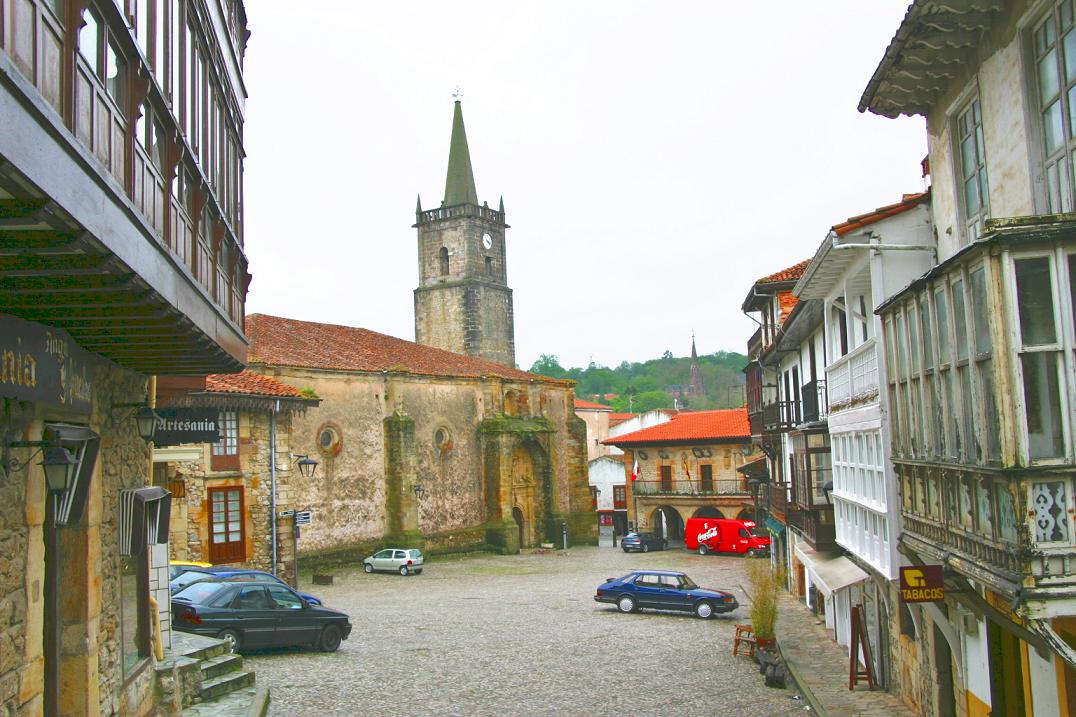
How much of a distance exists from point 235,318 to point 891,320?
7250 millimetres

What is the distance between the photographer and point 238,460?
2870cm

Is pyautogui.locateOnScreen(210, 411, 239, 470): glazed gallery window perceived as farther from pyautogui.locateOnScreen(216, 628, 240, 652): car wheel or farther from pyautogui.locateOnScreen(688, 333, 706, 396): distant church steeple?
pyautogui.locateOnScreen(688, 333, 706, 396): distant church steeple

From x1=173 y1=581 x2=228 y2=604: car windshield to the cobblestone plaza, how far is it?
1.51 metres

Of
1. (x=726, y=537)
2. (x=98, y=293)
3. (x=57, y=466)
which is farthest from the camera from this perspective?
(x=726, y=537)

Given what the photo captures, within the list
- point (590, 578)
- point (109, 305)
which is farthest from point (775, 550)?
point (109, 305)

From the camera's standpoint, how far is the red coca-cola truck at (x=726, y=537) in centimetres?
4191

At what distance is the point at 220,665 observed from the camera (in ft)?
46.6

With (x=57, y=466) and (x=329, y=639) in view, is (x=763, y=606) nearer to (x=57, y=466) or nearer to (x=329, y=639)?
(x=329, y=639)

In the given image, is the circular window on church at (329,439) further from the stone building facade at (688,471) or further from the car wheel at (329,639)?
the stone building facade at (688,471)

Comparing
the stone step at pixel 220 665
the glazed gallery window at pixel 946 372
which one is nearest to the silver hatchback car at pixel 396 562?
the stone step at pixel 220 665

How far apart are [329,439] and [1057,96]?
107 ft

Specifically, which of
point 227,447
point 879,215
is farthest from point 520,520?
point 879,215

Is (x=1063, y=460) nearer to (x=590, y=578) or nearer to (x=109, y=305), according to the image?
(x=109, y=305)

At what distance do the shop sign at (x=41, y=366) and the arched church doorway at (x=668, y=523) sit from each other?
46.2 meters
